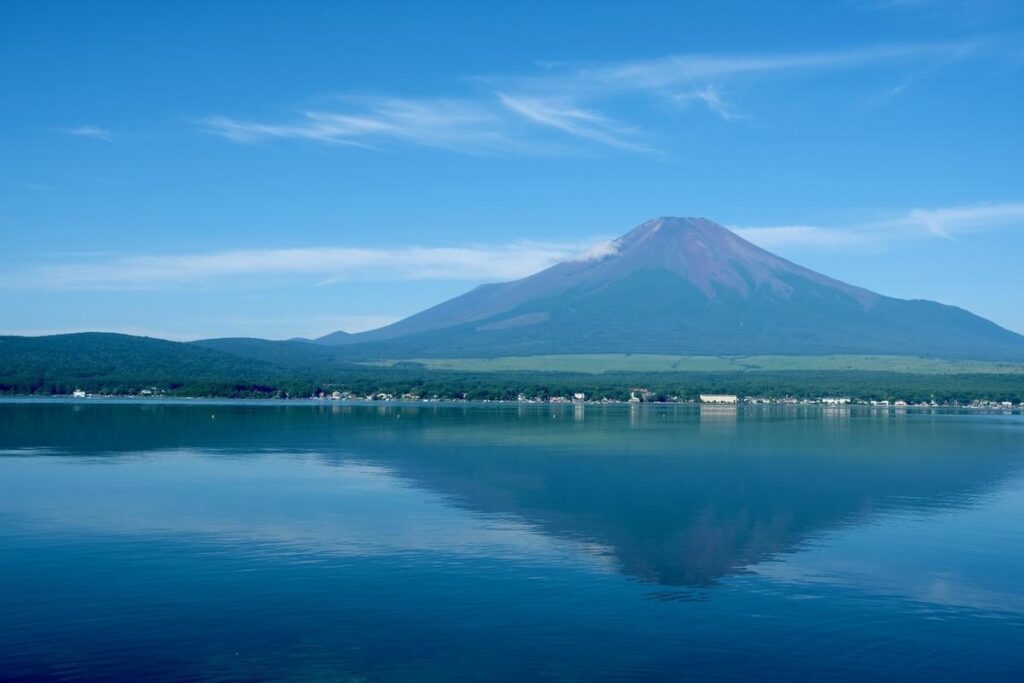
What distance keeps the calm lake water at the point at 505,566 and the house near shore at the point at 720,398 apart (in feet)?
162

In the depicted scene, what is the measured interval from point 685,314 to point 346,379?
209 ft

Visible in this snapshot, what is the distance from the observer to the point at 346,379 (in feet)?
302

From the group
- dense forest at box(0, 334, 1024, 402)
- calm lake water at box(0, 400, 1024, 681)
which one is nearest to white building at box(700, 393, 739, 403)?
dense forest at box(0, 334, 1024, 402)

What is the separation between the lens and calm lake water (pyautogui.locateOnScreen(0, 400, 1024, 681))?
10.9 metres

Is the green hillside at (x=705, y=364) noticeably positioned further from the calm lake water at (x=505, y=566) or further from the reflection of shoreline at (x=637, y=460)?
the calm lake water at (x=505, y=566)

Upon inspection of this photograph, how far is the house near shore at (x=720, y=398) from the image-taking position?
82.2m

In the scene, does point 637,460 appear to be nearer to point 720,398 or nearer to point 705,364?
point 720,398

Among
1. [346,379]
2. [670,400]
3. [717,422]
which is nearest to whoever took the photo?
[717,422]

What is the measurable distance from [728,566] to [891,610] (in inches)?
114

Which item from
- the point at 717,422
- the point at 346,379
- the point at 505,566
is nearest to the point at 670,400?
the point at 346,379

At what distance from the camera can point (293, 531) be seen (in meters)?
17.9

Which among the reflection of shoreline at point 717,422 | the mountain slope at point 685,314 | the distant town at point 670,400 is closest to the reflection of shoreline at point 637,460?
the reflection of shoreline at point 717,422

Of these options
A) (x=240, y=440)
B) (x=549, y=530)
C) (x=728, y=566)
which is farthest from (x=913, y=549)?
(x=240, y=440)

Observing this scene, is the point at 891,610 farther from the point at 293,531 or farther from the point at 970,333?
the point at 970,333
